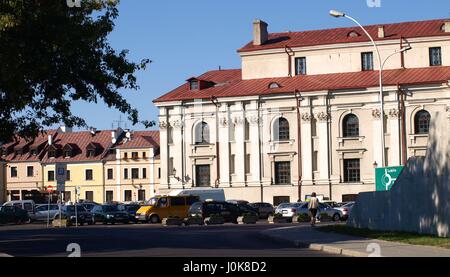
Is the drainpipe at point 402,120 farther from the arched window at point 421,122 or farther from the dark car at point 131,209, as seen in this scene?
the dark car at point 131,209

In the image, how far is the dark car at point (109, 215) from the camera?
6200 centimetres

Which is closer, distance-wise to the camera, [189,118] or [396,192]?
[396,192]

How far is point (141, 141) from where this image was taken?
112875 mm

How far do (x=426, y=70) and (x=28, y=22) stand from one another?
62.1m

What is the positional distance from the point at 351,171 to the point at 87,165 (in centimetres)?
4393

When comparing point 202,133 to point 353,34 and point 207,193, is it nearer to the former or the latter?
point 207,193

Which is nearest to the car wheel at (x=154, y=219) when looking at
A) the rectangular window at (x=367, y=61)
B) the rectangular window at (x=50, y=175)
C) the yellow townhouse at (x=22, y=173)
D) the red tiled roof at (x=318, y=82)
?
the red tiled roof at (x=318, y=82)

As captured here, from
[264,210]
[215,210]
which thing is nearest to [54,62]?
[215,210]

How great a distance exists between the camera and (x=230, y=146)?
84.3 metres

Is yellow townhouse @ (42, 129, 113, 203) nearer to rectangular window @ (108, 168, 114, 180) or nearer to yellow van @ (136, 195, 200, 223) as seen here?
rectangular window @ (108, 168, 114, 180)

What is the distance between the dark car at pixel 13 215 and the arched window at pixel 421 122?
35.1 meters
